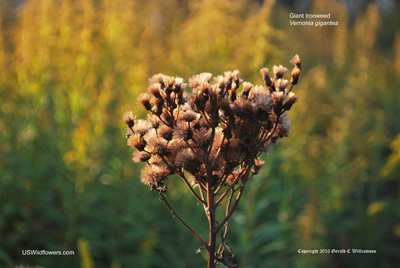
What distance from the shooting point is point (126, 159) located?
163 inches

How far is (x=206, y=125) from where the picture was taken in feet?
4.48

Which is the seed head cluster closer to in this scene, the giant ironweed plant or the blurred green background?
the giant ironweed plant

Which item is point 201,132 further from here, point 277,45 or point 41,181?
point 41,181

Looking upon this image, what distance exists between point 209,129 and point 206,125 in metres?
0.02

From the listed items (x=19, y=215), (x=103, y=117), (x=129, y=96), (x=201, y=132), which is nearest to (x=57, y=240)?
(x=19, y=215)

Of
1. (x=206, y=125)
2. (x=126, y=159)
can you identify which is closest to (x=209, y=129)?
(x=206, y=125)

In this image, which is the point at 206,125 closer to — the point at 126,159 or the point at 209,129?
the point at 209,129

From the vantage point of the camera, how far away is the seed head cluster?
1.27 meters

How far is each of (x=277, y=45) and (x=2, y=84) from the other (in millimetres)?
2791

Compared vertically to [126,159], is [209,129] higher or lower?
lower

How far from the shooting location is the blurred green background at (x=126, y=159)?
3.99m

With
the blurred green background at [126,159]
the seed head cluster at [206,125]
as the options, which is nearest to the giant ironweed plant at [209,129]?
the seed head cluster at [206,125]

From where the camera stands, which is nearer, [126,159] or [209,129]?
[209,129]

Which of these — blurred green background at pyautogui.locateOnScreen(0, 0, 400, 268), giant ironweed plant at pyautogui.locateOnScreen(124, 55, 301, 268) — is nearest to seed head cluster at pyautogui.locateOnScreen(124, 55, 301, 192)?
giant ironweed plant at pyautogui.locateOnScreen(124, 55, 301, 268)
